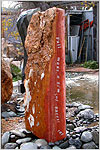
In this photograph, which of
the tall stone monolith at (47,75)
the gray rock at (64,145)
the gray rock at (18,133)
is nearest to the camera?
the tall stone monolith at (47,75)

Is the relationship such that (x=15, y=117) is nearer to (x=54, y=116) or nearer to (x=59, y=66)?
(x=54, y=116)

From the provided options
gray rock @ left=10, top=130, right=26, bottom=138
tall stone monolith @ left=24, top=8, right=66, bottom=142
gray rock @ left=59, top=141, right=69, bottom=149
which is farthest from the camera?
gray rock @ left=10, top=130, right=26, bottom=138

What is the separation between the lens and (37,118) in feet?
8.18

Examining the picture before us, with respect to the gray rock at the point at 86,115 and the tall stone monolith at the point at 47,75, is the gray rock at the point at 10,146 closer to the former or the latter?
the tall stone monolith at the point at 47,75

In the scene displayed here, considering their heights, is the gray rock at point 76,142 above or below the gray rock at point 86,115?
below

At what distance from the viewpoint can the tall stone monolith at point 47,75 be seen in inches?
88.7

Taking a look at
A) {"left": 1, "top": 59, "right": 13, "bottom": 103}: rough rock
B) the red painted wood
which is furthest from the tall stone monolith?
{"left": 1, "top": 59, "right": 13, "bottom": 103}: rough rock

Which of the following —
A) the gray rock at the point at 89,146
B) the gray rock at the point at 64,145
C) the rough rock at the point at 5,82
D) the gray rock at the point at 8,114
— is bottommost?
the gray rock at the point at 89,146

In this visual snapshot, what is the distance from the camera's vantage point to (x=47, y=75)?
90.0 inches

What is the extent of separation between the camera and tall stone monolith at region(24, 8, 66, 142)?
7.39 ft

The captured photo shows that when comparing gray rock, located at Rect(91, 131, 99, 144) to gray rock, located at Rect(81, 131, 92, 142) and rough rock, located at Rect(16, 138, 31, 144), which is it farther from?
rough rock, located at Rect(16, 138, 31, 144)

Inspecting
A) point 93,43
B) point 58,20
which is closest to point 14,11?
point 93,43

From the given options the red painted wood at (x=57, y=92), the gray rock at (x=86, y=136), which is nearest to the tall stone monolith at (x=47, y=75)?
the red painted wood at (x=57, y=92)

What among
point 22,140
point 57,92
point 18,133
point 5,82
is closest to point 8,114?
point 5,82
